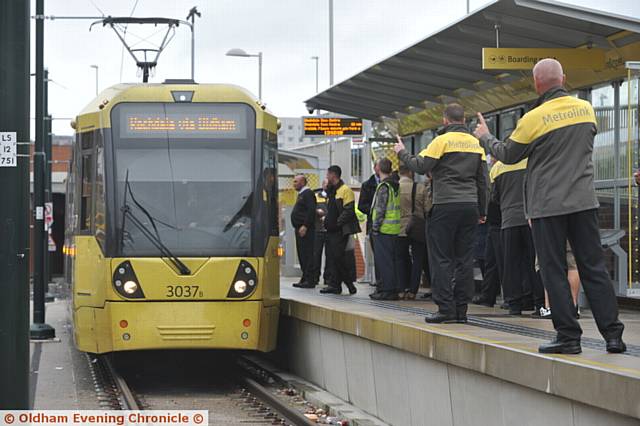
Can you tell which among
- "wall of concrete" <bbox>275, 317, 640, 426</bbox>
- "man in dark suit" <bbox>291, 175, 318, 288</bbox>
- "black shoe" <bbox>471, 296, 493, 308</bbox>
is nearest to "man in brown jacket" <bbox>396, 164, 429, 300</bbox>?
"black shoe" <bbox>471, 296, 493, 308</bbox>

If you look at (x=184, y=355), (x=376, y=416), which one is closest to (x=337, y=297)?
(x=184, y=355)

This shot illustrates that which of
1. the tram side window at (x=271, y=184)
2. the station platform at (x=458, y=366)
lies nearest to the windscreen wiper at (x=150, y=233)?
the tram side window at (x=271, y=184)

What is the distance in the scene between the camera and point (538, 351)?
7422 millimetres

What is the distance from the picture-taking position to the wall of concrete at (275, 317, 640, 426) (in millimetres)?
7121

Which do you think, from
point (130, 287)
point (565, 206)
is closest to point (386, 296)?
point (130, 287)

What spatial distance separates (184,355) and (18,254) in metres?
10.3

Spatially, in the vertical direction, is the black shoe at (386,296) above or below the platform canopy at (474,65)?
below

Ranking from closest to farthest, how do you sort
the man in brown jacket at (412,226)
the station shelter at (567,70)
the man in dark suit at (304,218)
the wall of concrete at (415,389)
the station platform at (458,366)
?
the station platform at (458,366), the wall of concrete at (415,389), the station shelter at (567,70), the man in brown jacket at (412,226), the man in dark suit at (304,218)

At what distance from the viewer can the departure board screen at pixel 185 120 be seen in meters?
13.6

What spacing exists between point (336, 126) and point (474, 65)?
8.03 m

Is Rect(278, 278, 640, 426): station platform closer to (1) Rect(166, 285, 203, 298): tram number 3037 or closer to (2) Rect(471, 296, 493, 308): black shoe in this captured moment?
(2) Rect(471, 296, 493, 308): black shoe

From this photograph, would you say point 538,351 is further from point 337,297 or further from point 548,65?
point 337,297

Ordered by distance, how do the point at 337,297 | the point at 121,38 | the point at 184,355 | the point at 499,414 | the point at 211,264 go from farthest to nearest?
the point at 121,38 < the point at 184,355 < the point at 337,297 < the point at 211,264 < the point at 499,414

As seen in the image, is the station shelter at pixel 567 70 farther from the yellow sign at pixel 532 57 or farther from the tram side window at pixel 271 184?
the tram side window at pixel 271 184
